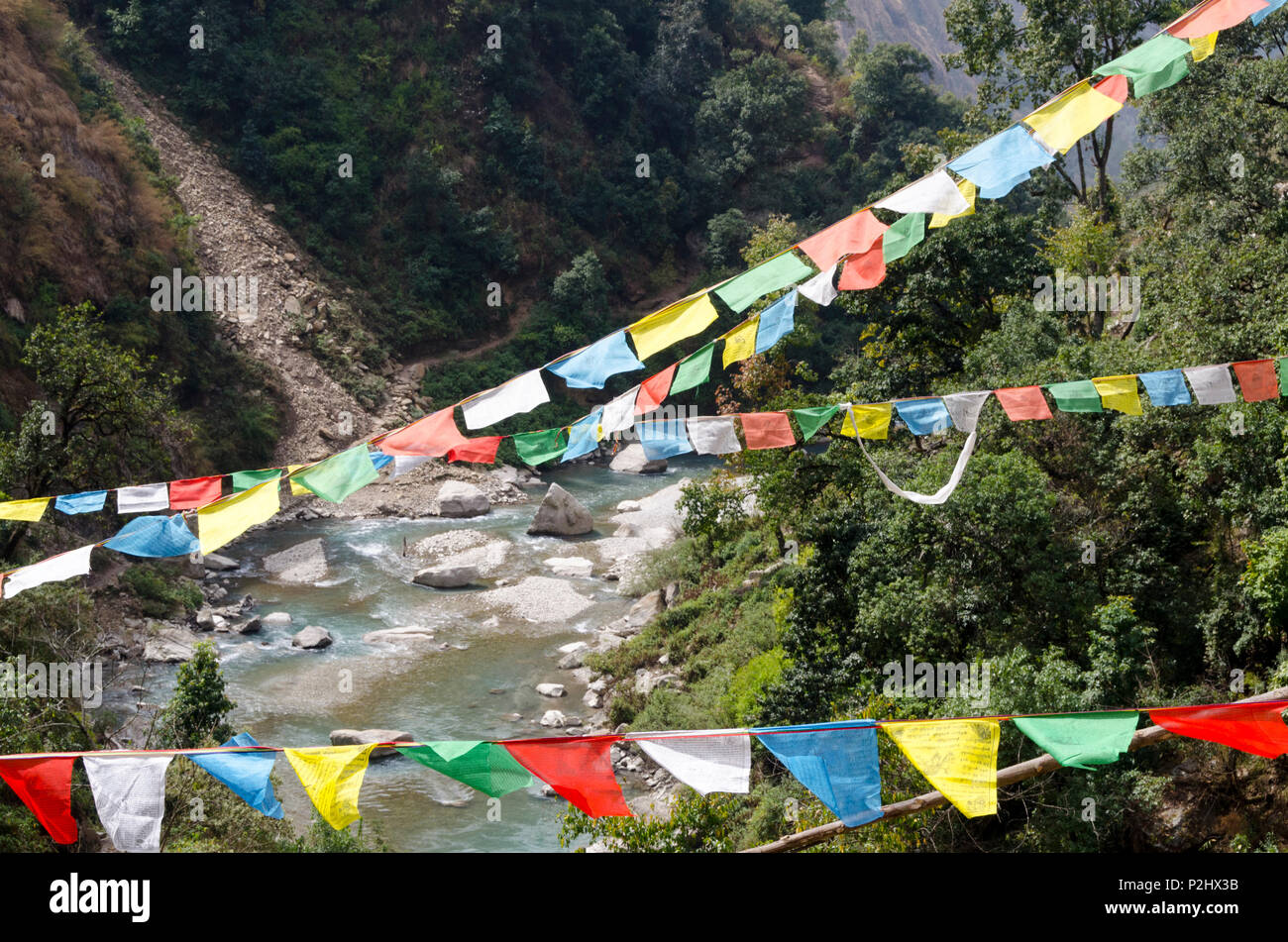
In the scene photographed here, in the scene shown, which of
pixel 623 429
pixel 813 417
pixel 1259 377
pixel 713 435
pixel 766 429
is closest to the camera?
pixel 623 429

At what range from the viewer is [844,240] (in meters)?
9.36

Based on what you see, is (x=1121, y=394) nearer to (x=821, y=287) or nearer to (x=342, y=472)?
(x=821, y=287)


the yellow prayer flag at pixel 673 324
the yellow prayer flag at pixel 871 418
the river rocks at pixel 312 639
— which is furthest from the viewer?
the river rocks at pixel 312 639

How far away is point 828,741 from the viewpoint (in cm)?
697

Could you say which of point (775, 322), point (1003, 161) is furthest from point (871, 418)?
point (1003, 161)

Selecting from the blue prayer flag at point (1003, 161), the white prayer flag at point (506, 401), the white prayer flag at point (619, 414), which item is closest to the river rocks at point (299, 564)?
the white prayer flag at point (506, 401)

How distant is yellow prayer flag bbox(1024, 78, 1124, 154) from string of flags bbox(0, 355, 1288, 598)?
2398mm

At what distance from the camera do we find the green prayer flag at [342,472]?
875 cm

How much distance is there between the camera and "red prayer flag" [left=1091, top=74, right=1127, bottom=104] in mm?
9195

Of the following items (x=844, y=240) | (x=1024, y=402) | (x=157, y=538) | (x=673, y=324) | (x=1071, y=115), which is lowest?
(x=157, y=538)

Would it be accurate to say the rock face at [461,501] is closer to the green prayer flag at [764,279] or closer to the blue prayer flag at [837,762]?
the green prayer flag at [764,279]

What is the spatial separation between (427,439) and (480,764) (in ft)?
11.1

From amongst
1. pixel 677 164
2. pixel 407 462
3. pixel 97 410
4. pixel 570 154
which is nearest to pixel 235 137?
pixel 570 154

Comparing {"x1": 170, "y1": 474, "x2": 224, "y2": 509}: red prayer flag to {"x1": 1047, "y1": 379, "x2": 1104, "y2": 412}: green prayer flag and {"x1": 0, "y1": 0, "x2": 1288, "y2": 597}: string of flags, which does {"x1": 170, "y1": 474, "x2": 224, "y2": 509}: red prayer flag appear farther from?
{"x1": 1047, "y1": 379, "x2": 1104, "y2": 412}: green prayer flag
